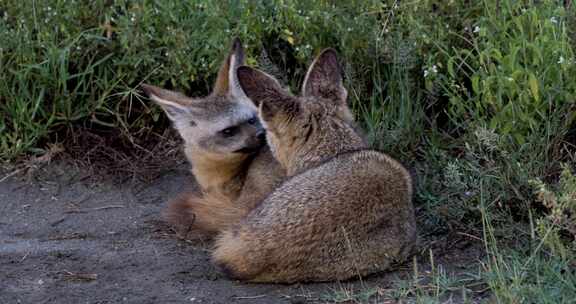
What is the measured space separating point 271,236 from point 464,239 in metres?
1.30

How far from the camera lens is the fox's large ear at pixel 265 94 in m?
5.25

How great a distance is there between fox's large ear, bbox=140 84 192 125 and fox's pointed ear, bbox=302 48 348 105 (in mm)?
951

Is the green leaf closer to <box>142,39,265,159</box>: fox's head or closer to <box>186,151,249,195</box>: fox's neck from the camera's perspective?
<box>142,39,265,159</box>: fox's head

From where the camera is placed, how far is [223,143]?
629 centimetres

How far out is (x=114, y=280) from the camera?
5.22m

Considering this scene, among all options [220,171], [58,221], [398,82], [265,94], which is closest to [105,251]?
[58,221]

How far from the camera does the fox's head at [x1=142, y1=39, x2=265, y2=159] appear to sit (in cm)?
623

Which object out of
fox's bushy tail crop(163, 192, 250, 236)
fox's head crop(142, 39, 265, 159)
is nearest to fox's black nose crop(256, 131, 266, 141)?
fox's head crop(142, 39, 265, 159)

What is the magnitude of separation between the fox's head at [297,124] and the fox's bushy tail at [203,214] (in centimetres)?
50

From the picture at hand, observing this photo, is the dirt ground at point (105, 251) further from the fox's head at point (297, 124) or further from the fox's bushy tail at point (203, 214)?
the fox's head at point (297, 124)

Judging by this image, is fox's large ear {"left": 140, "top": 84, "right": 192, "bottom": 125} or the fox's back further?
fox's large ear {"left": 140, "top": 84, "right": 192, "bottom": 125}

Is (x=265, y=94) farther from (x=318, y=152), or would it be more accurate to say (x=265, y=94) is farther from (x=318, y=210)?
(x=318, y=210)

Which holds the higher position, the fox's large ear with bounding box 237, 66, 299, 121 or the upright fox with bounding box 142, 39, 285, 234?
the fox's large ear with bounding box 237, 66, 299, 121

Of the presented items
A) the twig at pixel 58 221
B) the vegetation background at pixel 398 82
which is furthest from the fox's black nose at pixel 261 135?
the twig at pixel 58 221
